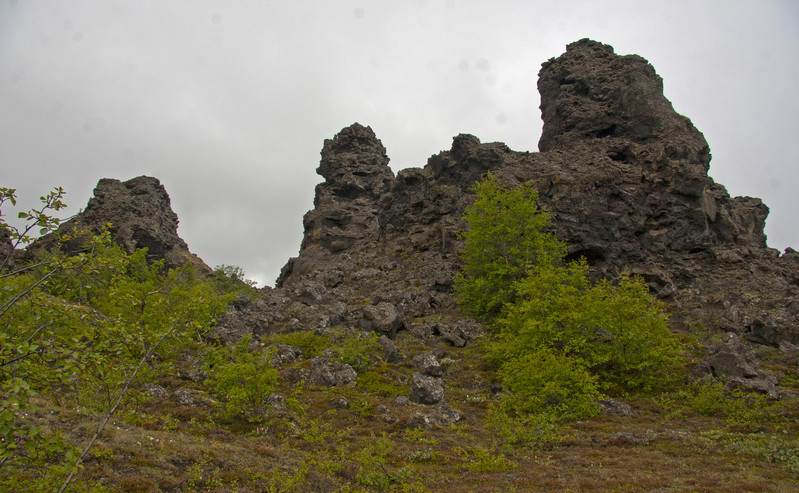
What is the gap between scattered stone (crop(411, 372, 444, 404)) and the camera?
70.5 ft

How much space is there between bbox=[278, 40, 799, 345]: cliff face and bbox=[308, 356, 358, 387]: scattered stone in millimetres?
9488

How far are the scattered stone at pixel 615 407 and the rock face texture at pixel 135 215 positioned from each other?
2881 inches

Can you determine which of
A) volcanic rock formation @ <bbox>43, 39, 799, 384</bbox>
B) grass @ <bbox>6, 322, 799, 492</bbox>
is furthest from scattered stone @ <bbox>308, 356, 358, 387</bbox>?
volcanic rock formation @ <bbox>43, 39, 799, 384</bbox>

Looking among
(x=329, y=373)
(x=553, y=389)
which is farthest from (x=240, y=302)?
(x=553, y=389)

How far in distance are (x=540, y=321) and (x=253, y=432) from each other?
1507 cm

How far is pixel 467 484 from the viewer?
11.6m

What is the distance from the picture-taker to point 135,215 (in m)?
77.1

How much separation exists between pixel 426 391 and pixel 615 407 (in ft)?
29.6

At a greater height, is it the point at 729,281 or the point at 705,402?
the point at 729,281

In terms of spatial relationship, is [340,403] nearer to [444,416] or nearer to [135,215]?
A: [444,416]

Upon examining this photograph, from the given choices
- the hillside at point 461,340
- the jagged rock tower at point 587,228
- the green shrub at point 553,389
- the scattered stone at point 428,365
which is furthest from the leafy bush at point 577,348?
the jagged rock tower at point 587,228

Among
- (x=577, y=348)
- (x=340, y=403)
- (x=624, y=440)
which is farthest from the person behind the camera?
(x=577, y=348)

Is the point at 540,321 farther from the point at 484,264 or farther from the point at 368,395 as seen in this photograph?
the point at 484,264

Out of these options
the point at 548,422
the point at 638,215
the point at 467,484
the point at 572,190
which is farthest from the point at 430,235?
the point at 467,484
